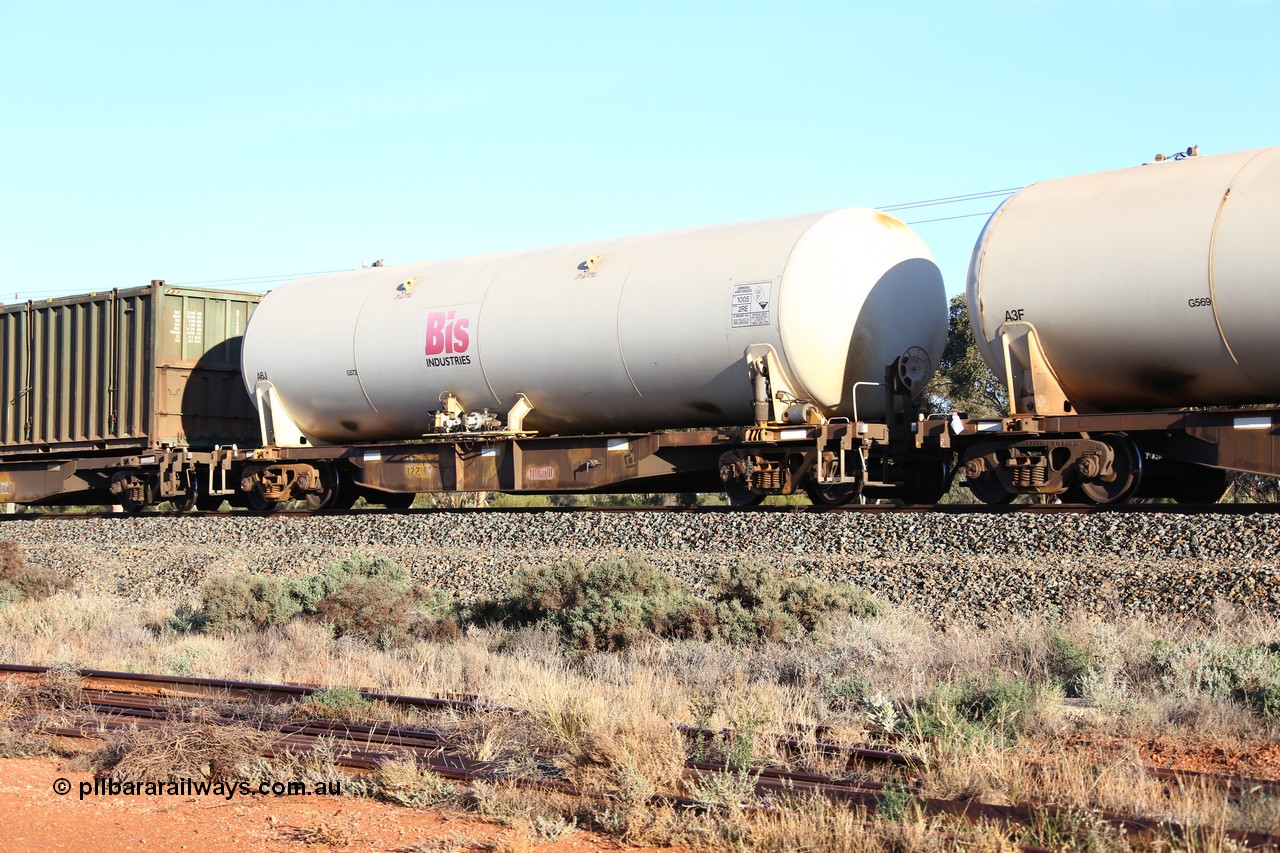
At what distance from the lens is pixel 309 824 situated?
6.11 meters

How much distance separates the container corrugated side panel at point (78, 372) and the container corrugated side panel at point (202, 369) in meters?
0.26

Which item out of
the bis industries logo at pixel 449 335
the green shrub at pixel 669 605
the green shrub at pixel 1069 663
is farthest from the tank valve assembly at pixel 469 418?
the green shrub at pixel 1069 663

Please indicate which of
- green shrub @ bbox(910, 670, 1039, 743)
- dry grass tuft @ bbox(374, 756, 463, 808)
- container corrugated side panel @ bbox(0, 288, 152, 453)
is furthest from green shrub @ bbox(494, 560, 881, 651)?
container corrugated side panel @ bbox(0, 288, 152, 453)

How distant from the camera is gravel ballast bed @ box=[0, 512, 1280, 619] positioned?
1091 centimetres

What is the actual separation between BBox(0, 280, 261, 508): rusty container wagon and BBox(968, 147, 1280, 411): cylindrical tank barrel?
13435 millimetres

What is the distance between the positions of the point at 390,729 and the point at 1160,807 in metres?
4.47

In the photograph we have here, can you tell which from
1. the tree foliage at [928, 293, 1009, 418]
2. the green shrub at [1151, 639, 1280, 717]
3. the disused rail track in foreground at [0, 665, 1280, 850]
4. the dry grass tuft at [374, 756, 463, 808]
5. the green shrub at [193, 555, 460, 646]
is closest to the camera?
the disused rail track in foreground at [0, 665, 1280, 850]

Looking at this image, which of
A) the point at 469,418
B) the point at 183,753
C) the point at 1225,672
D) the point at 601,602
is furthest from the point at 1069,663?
the point at 469,418

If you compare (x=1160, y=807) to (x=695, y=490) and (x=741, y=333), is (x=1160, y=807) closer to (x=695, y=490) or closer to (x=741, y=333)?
(x=741, y=333)

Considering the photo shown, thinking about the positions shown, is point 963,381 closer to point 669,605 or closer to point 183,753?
point 669,605

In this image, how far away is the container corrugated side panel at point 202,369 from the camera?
2178 centimetres

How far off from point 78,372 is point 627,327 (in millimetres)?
11660

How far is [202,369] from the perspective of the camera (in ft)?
73.5

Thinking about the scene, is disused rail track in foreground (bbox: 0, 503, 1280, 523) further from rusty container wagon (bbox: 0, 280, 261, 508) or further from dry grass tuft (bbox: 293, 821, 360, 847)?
dry grass tuft (bbox: 293, 821, 360, 847)
